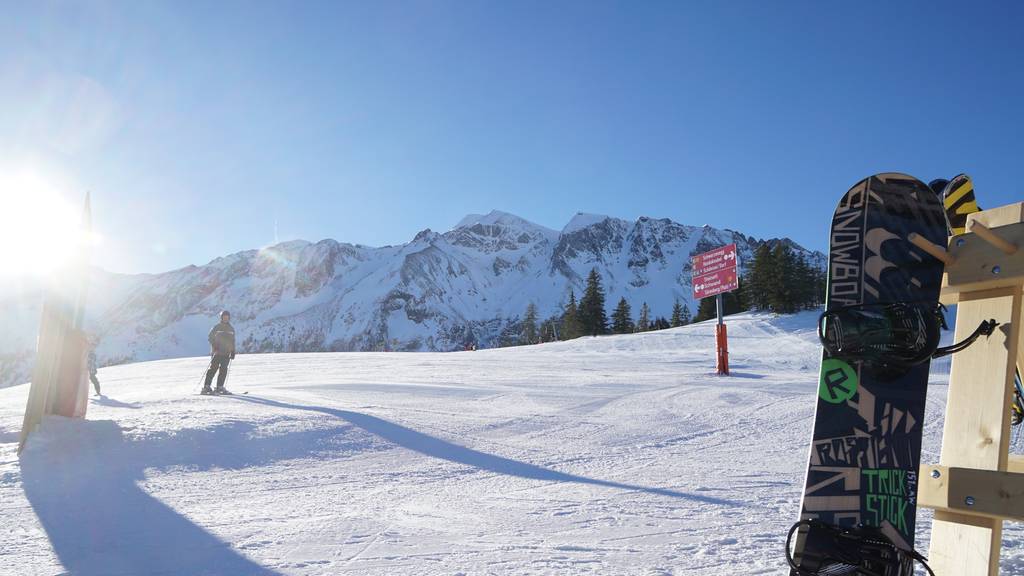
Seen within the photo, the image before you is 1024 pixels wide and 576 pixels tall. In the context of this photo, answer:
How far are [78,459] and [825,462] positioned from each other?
20.9ft

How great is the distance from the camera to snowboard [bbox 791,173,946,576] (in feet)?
7.02

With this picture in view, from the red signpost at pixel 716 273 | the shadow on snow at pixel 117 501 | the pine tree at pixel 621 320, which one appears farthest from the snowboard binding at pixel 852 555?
the pine tree at pixel 621 320

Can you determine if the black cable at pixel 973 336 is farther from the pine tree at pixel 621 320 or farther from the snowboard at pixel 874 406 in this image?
the pine tree at pixel 621 320

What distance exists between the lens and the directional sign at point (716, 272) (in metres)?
17.3

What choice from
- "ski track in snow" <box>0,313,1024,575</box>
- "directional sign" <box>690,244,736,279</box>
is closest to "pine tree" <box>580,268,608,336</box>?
"directional sign" <box>690,244,736,279</box>

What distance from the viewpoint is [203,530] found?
3674 mm

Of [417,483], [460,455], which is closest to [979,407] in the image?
[417,483]

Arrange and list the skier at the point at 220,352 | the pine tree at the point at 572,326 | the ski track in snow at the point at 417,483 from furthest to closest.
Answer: the pine tree at the point at 572,326, the skier at the point at 220,352, the ski track in snow at the point at 417,483

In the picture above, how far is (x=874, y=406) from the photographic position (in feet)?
7.32

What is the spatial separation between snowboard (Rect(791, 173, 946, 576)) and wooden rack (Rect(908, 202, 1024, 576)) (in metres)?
0.10

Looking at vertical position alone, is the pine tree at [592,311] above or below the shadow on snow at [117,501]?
above

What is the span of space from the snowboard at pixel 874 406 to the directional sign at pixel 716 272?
1536 centimetres

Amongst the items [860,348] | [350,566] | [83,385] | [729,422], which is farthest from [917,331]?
[83,385]

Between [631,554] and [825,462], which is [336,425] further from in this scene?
[825,462]
